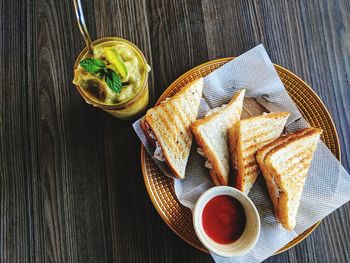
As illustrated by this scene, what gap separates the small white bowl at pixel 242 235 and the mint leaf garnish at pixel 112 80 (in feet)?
1.68

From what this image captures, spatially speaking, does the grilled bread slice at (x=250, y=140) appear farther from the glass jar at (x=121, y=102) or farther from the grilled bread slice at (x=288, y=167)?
the glass jar at (x=121, y=102)

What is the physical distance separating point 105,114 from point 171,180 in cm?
43

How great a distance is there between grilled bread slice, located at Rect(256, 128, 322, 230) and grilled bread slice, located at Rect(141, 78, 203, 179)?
309 millimetres

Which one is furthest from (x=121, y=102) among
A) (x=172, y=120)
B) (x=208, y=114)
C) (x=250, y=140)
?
(x=250, y=140)

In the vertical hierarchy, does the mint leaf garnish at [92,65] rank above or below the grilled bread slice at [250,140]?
above

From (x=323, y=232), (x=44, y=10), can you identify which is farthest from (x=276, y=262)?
(x=44, y=10)

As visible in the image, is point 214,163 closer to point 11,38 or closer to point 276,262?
point 276,262

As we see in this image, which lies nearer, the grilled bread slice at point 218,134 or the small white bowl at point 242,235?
the small white bowl at point 242,235

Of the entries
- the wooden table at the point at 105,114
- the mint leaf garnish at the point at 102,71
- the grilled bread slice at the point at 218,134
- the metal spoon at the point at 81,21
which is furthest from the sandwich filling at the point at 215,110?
the metal spoon at the point at 81,21

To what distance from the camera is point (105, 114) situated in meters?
1.62

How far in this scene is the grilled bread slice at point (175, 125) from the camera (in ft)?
4.69

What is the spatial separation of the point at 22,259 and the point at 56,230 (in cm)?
19

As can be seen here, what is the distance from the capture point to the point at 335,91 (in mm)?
1636

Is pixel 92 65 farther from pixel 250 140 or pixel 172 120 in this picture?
pixel 250 140
